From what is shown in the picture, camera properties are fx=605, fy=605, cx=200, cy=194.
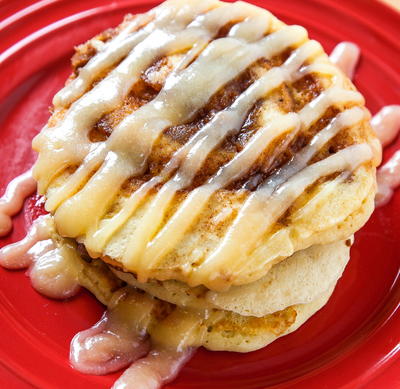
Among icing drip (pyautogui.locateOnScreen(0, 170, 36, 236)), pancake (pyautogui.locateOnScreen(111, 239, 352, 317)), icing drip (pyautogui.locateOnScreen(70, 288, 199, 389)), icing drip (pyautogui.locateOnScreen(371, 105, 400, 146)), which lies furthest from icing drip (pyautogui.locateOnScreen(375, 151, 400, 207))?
icing drip (pyautogui.locateOnScreen(0, 170, 36, 236))

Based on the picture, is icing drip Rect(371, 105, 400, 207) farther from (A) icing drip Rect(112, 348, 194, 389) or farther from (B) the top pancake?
(A) icing drip Rect(112, 348, 194, 389)

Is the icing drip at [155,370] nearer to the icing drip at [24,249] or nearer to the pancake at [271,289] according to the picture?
the pancake at [271,289]

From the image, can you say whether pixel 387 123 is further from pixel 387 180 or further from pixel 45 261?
pixel 45 261

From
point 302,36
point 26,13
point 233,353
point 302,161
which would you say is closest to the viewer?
point 302,161

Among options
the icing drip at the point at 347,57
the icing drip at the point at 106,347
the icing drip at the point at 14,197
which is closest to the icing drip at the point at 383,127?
the icing drip at the point at 347,57

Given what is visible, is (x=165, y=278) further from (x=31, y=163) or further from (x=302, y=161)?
(x=31, y=163)

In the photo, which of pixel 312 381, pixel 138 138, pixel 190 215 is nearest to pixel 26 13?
Result: pixel 138 138
